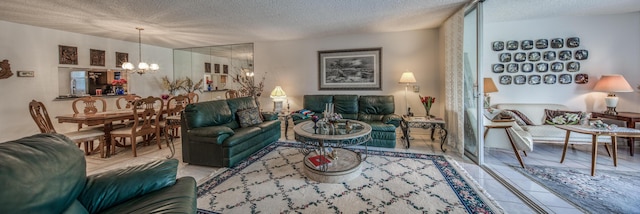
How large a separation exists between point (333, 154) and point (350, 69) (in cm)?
271

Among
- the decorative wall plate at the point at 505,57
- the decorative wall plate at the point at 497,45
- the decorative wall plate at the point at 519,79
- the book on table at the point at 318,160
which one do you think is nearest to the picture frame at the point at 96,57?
the book on table at the point at 318,160

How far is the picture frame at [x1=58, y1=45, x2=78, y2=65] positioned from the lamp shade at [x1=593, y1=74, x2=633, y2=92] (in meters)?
Answer: 9.72

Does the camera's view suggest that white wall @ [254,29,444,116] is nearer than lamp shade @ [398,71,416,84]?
No

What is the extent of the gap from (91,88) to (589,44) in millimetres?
9788

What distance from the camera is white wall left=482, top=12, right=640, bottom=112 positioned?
384 cm

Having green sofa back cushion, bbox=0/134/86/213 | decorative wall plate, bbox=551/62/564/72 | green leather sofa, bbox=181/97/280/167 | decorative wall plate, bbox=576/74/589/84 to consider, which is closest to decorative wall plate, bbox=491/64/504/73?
decorative wall plate, bbox=551/62/564/72

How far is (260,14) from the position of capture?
3711mm

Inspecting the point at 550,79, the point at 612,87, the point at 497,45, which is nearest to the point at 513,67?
the point at 497,45

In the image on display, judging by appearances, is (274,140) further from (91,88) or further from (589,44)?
(589,44)

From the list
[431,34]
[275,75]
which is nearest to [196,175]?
[275,75]

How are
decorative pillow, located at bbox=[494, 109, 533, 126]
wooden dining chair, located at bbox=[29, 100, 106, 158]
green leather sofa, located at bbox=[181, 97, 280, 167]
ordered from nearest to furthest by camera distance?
green leather sofa, located at bbox=[181, 97, 280, 167]
wooden dining chair, located at bbox=[29, 100, 106, 158]
decorative pillow, located at bbox=[494, 109, 533, 126]

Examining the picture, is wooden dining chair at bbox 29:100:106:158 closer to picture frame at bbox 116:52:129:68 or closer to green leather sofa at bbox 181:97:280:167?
green leather sofa at bbox 181:97:280:167

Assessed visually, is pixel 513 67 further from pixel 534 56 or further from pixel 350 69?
pixel 350 69

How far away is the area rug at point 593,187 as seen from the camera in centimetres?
209
